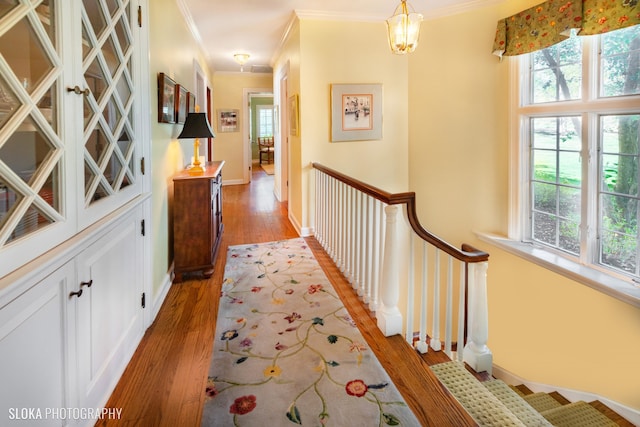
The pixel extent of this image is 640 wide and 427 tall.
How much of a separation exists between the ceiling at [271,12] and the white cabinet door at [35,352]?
3392 mm

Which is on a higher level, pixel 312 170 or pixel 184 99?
pixel 184 99

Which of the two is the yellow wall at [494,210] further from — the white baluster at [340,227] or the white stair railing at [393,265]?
the white baluster at [340,227]

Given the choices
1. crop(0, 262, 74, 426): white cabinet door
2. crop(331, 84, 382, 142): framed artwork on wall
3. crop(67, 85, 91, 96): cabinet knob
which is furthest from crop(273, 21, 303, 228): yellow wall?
crop(0, 262, 74, 426): white cabinet door

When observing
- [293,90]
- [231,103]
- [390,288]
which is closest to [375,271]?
[390,288]

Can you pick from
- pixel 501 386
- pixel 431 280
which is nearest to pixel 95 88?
pixel 501 386

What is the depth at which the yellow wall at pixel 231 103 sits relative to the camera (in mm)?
8156

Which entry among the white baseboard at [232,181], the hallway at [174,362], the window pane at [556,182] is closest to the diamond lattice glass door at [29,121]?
the hallway at [174,362]

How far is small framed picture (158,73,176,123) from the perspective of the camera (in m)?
2.75

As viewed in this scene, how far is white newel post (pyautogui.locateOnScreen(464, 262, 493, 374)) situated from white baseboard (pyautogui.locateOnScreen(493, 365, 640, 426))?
52.6 inches

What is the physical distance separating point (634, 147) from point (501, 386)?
1.99 metres

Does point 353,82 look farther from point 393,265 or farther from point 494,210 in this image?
point 393,265

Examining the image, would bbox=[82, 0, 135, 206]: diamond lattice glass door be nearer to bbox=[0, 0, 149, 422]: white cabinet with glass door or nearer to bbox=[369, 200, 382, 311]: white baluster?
bbox=[0, 0, 149, 422]: white cabinet with glass door

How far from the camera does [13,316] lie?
1038mm

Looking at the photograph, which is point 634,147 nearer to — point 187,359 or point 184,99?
point 187,359
